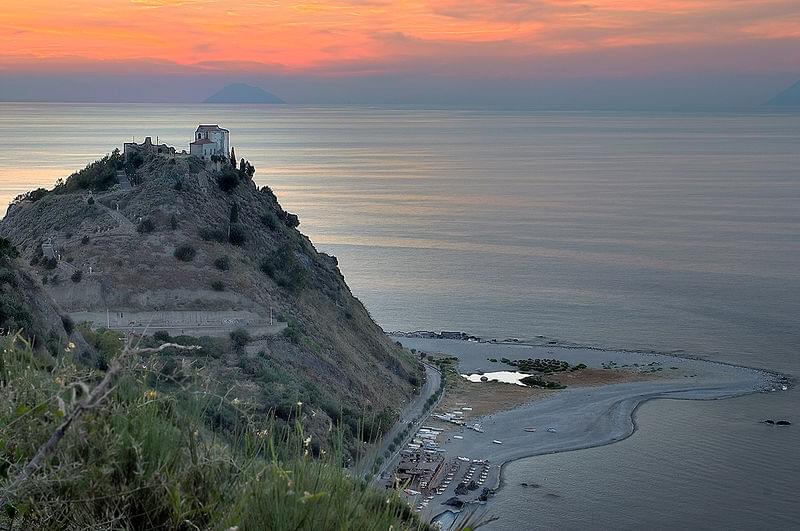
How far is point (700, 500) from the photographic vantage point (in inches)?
1054

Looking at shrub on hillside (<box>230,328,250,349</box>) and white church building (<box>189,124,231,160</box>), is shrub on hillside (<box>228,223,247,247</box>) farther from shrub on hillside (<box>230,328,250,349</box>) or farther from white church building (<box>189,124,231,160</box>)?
shrub on hillside (<box>230,328,250,349</box>)

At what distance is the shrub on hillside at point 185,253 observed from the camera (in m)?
32.3

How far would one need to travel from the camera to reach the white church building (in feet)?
133

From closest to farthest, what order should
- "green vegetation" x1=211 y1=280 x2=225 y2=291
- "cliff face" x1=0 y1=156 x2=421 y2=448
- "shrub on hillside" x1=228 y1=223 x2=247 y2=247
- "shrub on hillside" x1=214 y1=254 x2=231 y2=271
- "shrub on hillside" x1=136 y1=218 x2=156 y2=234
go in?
"cliff face" x1=0 y1=156 x2=421 y2=448, "green vegetation" x1=211 y1=280 x2=225 y2=291, "shrub on hillside" x1=214 y1=254 x2=231 y2=271, "shrub on hillside" x1=136 y1=218 x2=156 y2=234, "shrub on hillside" x1=228 y1=223 x2=247 y2=247

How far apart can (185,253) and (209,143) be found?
1030cm

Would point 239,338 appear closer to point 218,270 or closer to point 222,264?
point 218,270

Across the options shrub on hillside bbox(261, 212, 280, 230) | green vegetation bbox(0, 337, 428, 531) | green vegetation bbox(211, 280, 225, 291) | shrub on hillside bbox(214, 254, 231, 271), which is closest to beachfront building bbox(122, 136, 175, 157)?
shrub on hillside bbox(261, 212, 280, 230)

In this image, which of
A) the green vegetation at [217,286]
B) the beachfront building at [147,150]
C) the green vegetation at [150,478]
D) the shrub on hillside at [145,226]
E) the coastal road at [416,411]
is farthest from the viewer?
the beachfront building at [147,150]

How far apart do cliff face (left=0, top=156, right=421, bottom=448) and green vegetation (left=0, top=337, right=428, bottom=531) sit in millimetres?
20033

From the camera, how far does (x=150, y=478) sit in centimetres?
A: 380

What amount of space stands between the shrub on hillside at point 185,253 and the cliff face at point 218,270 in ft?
0.32

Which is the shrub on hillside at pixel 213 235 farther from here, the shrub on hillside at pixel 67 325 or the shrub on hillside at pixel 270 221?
the shrub on hillside at pixel 67 325

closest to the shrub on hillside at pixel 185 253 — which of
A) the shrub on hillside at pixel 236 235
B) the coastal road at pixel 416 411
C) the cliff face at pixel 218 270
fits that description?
the cliff face at pixel 218 270

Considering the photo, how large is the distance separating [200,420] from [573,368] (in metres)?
38.5
